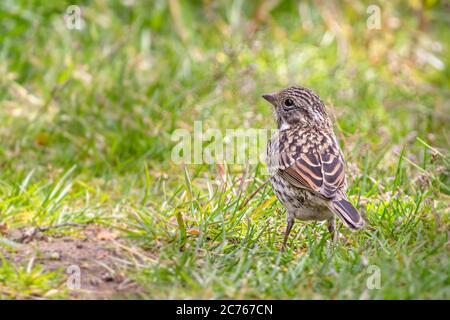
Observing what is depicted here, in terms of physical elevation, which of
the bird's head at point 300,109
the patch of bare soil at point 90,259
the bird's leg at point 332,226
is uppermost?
the bird's head at point 300,109

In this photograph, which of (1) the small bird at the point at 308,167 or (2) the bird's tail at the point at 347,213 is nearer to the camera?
(2) the bird's tail at the point at 347,213

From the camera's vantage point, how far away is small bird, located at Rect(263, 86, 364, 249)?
218 inches

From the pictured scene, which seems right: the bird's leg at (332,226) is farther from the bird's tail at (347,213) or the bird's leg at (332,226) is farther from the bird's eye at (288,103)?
the bird's eye at (288,103)

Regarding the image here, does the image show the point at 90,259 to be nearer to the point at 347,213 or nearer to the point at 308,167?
the point at 308,167

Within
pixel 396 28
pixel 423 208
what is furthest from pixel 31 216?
pixel 396 28

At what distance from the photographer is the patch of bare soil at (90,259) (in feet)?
16.9

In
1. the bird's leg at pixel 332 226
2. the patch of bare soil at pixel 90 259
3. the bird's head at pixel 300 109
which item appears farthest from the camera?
the bird's head at pixel 300 109

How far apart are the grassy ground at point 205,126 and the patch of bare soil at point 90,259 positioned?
0.05 feet

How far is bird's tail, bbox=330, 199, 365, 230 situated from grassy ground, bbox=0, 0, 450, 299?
20 cm

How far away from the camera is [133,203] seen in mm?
6844

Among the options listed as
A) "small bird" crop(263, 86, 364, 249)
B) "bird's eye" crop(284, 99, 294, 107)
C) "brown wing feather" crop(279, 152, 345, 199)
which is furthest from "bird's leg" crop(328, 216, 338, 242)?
"bird's eye" crop(284, 99, 294, 107)

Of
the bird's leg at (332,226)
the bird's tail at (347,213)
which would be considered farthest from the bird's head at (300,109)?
the bird's tail at (347,213)

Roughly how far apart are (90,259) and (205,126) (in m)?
2.67

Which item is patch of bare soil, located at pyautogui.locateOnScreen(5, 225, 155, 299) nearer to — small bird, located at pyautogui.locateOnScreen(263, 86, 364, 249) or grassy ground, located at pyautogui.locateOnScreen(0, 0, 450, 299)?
grassy ground, located at pyautogui.locateOnScreen(0, 0, 450, 299)
